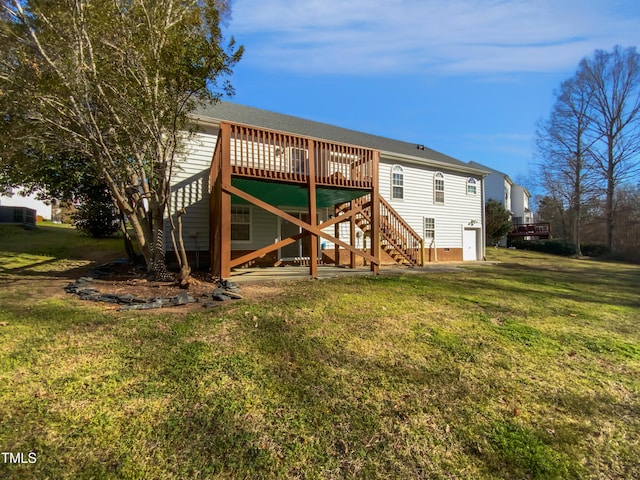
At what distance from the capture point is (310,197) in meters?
7.90

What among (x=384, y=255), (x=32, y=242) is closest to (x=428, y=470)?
(x=384, y=255)

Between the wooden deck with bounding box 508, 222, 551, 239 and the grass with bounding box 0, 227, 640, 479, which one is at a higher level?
the wooden deck with bounding box 508, 222, 551, 239

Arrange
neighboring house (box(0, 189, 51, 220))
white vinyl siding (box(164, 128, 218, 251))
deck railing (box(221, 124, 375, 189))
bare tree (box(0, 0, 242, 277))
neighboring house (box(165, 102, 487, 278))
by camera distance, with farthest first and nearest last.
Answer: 1. neighboring house (box(0, 189, 51, 220))
2. white vinyl siding (box(164, 128, 218, 251))
3. neighboring house (box(165, 102, 487, 278))
4. deck railing (box(221, 124, 375, 189))
5. bare tree (box(0, 0, 242, 277))

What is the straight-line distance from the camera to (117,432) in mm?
2385

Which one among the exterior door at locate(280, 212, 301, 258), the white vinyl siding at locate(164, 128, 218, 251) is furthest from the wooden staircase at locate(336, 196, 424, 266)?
the white vinyl siding at locate(164, 128, 218, 251)

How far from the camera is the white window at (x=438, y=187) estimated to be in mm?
16222

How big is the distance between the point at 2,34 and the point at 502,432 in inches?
382

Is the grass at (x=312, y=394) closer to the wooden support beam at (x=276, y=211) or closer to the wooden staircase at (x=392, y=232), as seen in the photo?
the wooden support beam at (x=276, y=211)

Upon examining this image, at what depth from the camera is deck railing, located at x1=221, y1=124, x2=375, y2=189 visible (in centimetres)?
723

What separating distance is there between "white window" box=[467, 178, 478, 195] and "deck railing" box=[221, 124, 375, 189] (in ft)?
36.4

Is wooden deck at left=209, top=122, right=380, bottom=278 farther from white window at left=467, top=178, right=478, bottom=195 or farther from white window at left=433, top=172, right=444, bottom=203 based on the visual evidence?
white window at left=467, top=178, right=478, bottom=195

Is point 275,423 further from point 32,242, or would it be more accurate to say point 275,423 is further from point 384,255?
point 32,242

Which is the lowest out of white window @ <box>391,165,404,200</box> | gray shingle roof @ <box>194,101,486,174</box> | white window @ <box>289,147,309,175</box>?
white window @ <box>289,147,309,175</box>

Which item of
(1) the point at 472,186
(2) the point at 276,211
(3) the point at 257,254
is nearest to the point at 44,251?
(3) the point at 257,254
